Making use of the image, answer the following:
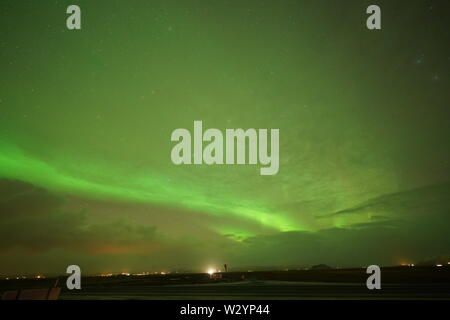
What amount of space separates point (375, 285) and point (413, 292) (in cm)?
303
